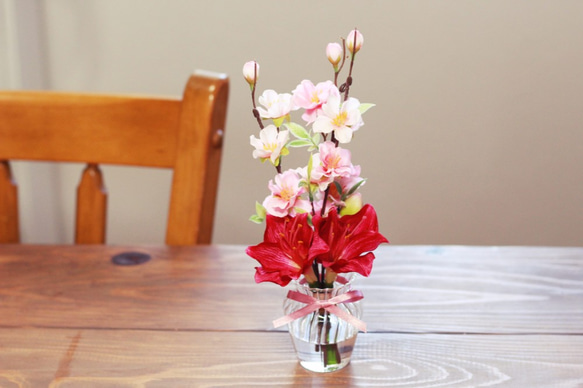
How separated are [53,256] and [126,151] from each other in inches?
7.6

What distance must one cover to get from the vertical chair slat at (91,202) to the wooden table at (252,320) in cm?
7

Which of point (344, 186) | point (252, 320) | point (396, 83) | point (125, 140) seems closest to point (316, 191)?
point (344, 186)

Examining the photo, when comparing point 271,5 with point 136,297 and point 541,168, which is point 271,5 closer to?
point 541,168

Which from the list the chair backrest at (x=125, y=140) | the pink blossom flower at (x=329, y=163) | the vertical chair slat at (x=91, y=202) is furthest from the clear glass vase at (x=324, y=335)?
the vertical chair slat at (x=91, y=202)

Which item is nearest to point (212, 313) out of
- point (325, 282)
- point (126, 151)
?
point (325, 282)

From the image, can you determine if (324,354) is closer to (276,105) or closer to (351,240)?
(351,240)

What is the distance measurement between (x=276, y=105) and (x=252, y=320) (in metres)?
0.32

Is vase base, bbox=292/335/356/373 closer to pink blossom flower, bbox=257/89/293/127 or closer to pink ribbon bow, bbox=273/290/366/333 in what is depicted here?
pink ribbon bow, bbox=273/290/366/333

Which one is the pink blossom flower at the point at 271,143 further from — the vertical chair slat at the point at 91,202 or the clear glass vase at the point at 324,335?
the vertical chair slat at the point at 91,202

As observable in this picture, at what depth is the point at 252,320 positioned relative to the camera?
2.77 ft

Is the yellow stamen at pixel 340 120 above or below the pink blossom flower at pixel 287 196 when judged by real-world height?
above

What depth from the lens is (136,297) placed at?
899 mm

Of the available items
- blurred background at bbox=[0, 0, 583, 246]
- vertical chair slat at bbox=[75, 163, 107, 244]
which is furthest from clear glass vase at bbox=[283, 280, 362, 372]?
blurred background at bbox=[0, 0, 583, 246]

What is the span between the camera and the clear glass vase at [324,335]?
0.71 metres
